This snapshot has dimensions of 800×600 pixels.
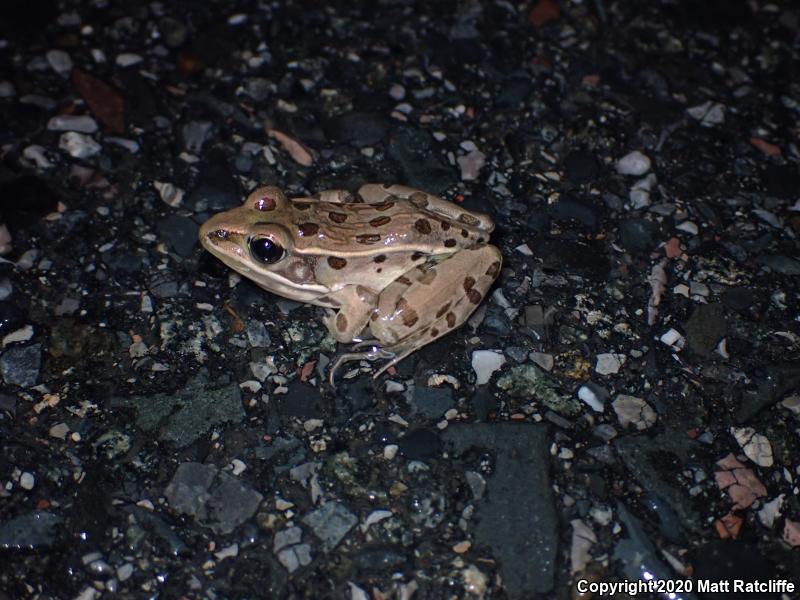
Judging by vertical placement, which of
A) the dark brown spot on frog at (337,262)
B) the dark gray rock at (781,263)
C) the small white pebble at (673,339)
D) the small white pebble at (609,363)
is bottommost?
the small white pebble at (609,363)

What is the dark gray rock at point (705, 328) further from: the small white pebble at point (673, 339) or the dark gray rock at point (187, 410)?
the dark gray rock at point (187, 410)

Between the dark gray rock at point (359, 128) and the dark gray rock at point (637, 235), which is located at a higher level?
the dark gray rock at point (359, 128)

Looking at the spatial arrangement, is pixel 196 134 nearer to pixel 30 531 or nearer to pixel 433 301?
pixel 433 301

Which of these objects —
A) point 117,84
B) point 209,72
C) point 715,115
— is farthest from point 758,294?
point 117,84

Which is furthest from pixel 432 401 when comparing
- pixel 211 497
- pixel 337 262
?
pixel 211 497

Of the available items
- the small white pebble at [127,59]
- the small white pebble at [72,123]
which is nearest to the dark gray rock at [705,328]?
the small white pebble at [72,123]

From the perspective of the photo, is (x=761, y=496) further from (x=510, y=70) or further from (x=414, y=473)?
(x=510, y=70)

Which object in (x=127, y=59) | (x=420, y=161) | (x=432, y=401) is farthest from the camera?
(x=127, y=59)

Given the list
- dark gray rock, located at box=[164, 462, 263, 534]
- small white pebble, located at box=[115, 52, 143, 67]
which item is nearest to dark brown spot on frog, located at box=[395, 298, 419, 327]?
dark gray rock, located at box=[164, 462, 263, 534]
